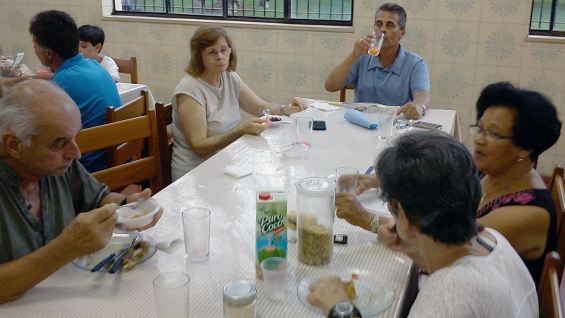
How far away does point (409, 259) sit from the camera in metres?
1.40

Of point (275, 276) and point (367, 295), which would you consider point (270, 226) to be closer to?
point (275, 276)

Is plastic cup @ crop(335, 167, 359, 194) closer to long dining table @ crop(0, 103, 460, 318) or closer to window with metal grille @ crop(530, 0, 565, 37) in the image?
long dining table @ crop(0, 103, 460, 318)

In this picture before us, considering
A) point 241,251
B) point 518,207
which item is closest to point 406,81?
point 518,207

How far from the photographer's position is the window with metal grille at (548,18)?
3.96 meters

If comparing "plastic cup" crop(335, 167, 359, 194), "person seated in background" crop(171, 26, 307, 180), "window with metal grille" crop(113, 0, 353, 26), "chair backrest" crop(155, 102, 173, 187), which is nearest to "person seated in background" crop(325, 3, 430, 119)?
"person seated in background" crop(171, 26, 307, 180)

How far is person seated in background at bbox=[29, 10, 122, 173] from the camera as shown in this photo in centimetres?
261

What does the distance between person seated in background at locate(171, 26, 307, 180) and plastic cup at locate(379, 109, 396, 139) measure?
1.81ft

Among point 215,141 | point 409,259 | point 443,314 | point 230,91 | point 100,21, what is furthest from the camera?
point 100,21

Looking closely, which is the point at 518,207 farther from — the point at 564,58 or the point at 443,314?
the point at 564,58

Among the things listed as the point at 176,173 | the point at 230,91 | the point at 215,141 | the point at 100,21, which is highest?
the point at 100,21

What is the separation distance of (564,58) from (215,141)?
113 inches

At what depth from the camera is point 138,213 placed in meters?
1.50

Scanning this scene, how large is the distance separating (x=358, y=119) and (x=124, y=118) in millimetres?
1161

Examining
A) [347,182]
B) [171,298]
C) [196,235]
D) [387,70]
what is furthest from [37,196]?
[387,70]
